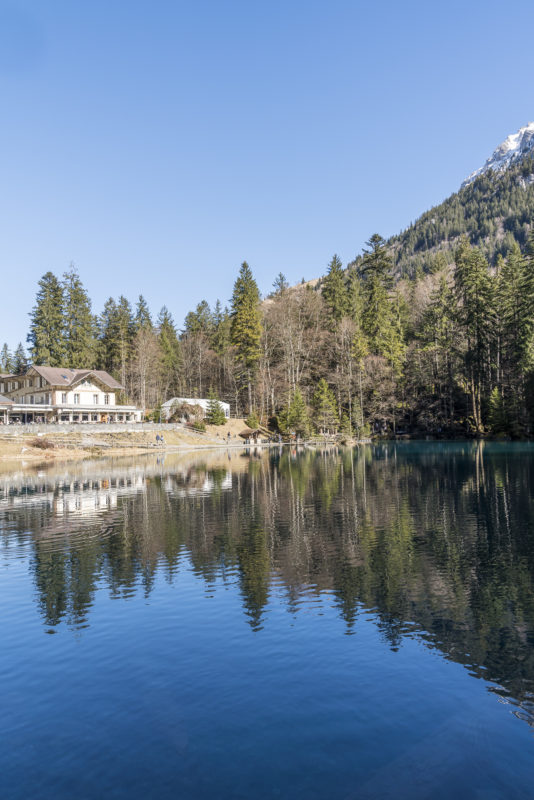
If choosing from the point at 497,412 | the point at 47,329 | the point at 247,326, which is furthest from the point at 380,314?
the point at 47,329

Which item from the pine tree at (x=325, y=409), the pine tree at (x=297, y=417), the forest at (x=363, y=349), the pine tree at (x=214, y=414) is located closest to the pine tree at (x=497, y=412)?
the forest at (x=363, y=349)

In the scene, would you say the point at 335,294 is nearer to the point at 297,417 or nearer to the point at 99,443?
the point at 297,417

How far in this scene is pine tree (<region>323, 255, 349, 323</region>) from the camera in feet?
325

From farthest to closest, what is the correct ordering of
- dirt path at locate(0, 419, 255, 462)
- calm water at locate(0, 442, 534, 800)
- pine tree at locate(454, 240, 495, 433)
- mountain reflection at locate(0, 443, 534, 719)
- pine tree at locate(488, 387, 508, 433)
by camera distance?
pine tree at locate(454, 240, 495, 433) < pine tree at locate(488, 387, 508, 433) < dirt path at locate(0, 419, 255, 462) < mountain reflection at locate(0, 443, 534, 719) < calm water at locate(0, 442, 534, 800)

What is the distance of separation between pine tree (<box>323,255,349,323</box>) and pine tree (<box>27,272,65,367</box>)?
49.6 metres

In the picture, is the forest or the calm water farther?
the forest

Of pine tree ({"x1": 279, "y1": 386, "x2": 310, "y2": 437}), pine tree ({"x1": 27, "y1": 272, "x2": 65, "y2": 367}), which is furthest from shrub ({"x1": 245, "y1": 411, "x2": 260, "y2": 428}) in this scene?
pine tree ({"x1": 27, "y1": 272, "x2": 65, "y2": 367})

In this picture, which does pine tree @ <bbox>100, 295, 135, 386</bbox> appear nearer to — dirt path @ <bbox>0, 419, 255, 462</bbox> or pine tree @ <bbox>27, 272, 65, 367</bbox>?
pine tree @ <bbox>27, 272, 65, 367</bbox>

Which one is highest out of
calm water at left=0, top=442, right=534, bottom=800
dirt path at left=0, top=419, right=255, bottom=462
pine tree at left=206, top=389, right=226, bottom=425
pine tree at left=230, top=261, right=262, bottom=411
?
pine tree at left=230, top=261, right=262, bottom=411

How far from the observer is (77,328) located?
98.2 meters

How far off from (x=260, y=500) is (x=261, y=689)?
21940 millimetres

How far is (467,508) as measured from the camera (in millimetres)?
27156

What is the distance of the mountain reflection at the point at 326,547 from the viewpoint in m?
13.0

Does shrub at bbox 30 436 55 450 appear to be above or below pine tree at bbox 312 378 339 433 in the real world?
below
